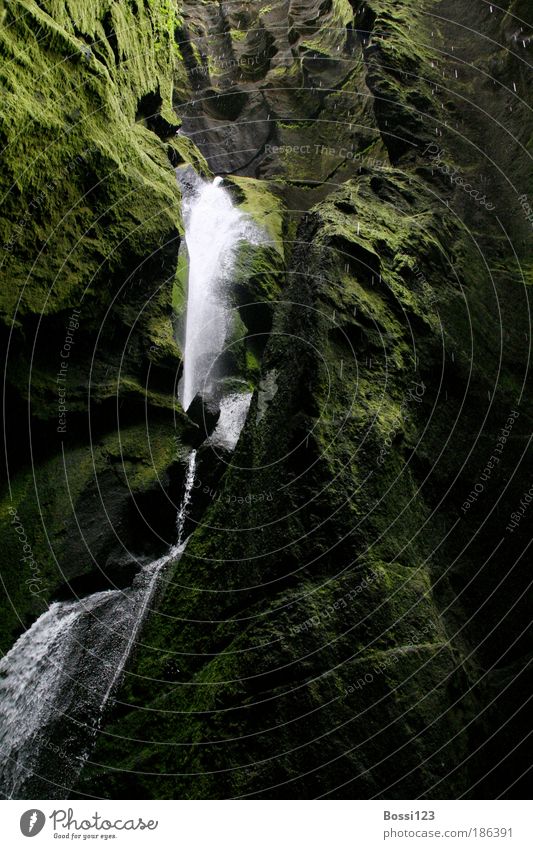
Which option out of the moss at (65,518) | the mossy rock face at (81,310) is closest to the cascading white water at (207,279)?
the mossy rock face at (81,310)

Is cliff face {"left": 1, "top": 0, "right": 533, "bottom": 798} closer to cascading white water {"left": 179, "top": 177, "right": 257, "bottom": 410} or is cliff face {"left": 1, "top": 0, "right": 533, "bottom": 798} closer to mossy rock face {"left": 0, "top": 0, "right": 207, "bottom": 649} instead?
mossy rock face {"left": 0, "top": 0, "right": 207, "bottom": 649}

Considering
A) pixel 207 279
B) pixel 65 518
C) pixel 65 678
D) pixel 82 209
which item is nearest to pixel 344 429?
pixel 65 678

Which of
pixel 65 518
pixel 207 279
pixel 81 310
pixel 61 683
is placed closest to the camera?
pixel 61 683

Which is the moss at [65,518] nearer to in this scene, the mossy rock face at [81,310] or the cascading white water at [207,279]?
the mossy rock face at [81,310]

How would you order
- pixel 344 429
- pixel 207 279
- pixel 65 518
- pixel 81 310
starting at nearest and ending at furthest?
pixel 344 429 < pixel 65 518 < pixel 81 310 < pixel 207 279

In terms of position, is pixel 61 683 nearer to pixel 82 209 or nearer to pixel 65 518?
pixel 65 518

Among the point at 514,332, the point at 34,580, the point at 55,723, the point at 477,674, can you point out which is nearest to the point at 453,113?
the point at 514,332

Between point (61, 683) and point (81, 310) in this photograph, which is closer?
point (61, 683)
